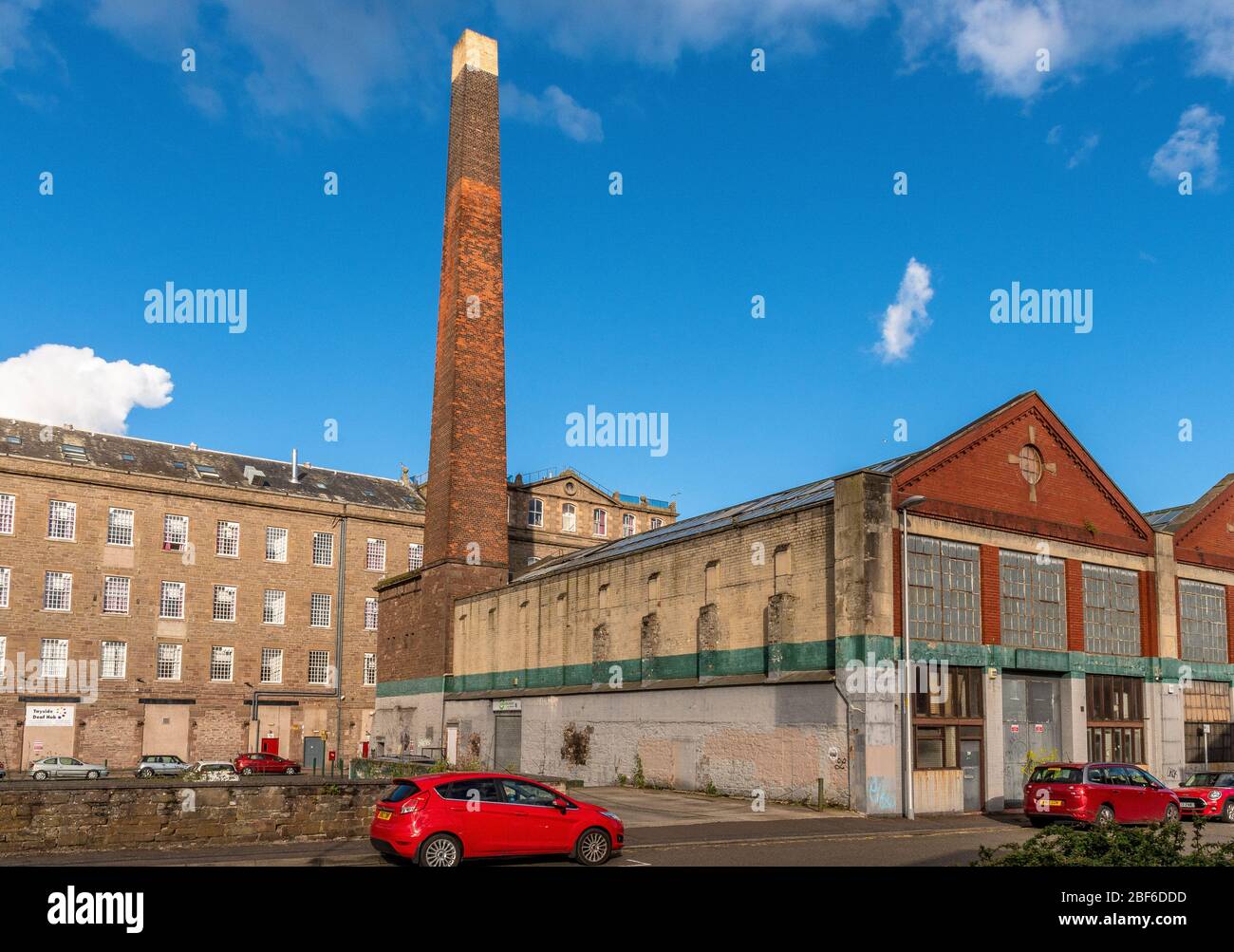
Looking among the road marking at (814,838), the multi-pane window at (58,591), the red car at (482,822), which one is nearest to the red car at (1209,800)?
the road marking at (814,838)

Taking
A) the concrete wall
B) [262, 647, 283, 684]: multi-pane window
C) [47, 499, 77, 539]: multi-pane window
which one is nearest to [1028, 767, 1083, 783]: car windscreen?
the concrete wall

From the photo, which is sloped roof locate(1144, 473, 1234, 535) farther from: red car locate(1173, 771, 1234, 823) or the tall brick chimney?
the tall brick chimney

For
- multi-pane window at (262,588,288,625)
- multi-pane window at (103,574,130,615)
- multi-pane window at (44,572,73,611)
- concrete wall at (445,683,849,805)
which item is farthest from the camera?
multi-pane window at (262,588,288,625)

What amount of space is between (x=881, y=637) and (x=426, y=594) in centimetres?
2799

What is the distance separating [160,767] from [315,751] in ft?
40.8

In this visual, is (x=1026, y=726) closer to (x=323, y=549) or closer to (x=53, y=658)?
(x=323, y=549)

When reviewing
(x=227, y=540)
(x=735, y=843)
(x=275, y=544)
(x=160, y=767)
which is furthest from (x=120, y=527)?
(x=735, y=843)

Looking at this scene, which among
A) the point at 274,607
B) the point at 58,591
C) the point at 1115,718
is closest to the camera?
the point at 1115,718

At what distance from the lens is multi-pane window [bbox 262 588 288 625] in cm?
6353

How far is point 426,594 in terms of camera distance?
5275 cm

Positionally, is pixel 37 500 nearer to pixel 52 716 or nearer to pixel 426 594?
pixel 52 716

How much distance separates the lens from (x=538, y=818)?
57.9 feet

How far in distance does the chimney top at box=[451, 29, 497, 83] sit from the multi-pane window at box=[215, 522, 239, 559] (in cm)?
2771
